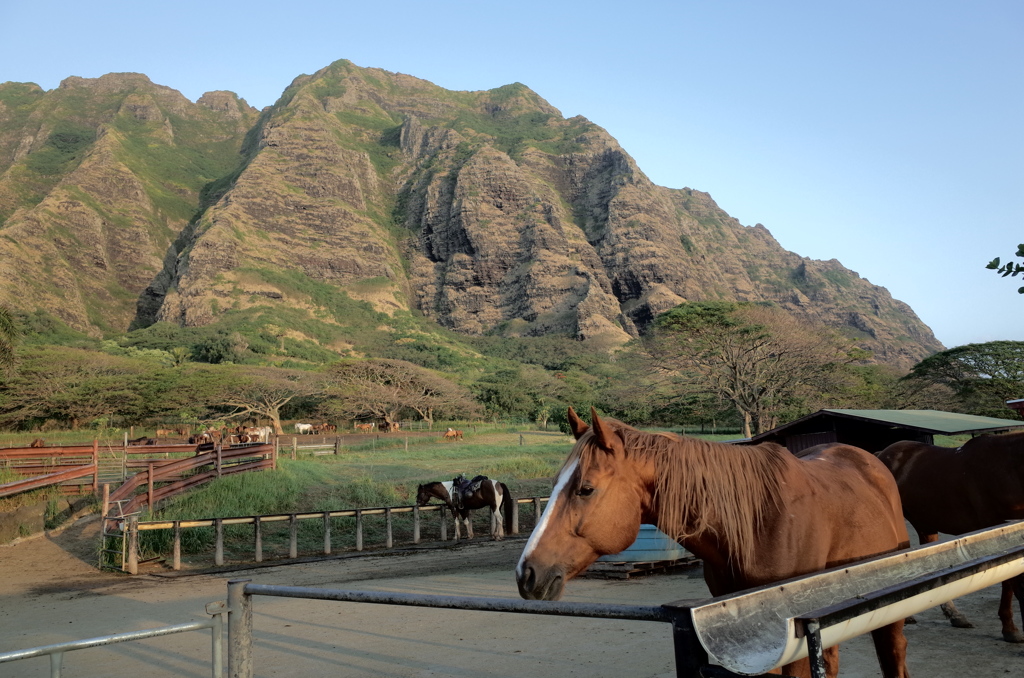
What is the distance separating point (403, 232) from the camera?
5128 inches

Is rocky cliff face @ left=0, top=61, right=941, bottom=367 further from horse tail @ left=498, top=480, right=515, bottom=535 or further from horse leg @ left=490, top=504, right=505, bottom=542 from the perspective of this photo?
horse leg @ left=490, top=504, right=505, bottom=542

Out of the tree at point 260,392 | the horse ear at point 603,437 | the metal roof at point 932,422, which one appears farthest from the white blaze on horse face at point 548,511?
the tree at point 260,392

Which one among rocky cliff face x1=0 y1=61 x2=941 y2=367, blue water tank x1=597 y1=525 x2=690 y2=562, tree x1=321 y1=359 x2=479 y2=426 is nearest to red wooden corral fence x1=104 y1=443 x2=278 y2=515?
blue water tank x1=597 y1=525 x2=690 y2=562

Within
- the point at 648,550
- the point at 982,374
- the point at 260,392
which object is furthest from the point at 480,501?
the point at 982,374

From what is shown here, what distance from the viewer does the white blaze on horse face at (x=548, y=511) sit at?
2084 mm

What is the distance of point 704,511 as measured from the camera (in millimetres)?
2387

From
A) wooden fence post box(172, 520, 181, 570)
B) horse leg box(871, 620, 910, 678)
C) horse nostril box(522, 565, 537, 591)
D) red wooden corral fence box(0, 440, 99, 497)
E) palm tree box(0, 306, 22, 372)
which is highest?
palm tree box(0, 306, 22, 372)

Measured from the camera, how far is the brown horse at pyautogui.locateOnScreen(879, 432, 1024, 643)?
5.17 meters

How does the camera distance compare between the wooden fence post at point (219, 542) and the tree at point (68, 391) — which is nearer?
the wooden fence post at point (219, 542)

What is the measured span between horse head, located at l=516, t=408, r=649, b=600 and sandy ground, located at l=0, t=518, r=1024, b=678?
11.3 ft

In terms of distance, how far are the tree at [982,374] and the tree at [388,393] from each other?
3454 cm

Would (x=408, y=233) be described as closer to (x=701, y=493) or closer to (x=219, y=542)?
(x=219, y=542)

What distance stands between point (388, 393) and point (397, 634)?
4323 centimetres

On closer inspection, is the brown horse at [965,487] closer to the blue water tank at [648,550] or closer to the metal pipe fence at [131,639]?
the blue water tank at [648,550]
